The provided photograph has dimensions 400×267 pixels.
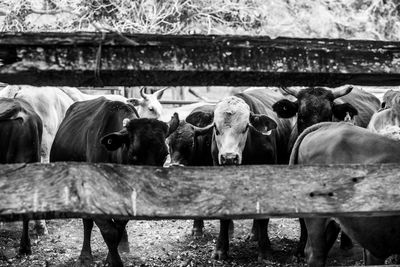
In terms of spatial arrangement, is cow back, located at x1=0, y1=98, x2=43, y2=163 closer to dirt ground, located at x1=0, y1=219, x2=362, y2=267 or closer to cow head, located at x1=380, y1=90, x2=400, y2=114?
dirt ground, located at x1=0, y1=219, x2=362, y2=267

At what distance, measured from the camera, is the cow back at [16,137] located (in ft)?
24.5

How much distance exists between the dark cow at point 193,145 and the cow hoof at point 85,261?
5.72ft

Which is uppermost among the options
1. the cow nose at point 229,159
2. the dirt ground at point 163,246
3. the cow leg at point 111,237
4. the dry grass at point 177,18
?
the dry grass at point 177,18

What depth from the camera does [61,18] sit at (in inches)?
861

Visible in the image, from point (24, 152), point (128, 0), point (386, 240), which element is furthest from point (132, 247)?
point (128, 0)

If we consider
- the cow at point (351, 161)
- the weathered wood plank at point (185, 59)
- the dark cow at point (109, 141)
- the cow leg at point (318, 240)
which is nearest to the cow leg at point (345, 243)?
the cow at point (351, 161)

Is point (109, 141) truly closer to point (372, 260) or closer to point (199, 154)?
point (372, 260)

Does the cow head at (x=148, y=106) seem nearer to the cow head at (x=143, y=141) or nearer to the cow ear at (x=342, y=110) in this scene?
the cow ear at (x=342, y=110)

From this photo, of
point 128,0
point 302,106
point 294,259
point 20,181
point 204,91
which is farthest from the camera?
point 204,91

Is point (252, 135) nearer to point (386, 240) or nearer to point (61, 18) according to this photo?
point (386, 240)

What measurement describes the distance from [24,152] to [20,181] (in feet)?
16.5

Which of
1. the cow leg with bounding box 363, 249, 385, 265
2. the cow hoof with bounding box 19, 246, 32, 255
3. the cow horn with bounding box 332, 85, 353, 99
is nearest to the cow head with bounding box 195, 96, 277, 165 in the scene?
the cow horn with bounding box 332, 85, 353, 99

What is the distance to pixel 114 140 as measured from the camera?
567 centimetres

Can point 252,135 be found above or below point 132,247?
above
